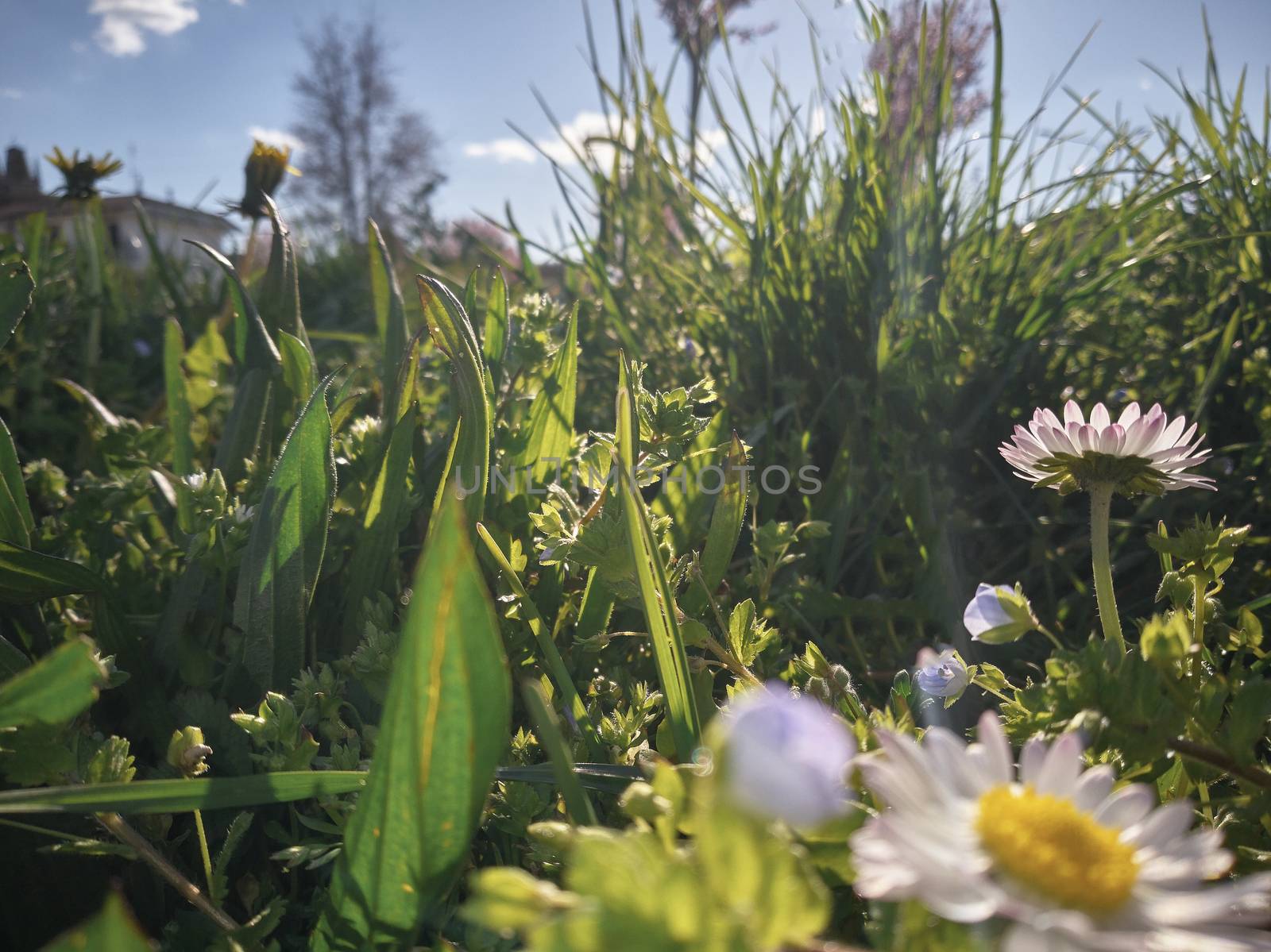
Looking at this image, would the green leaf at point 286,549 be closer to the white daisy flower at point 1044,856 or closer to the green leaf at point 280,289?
the green leaf at point 280,289

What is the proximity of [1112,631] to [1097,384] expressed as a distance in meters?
0.89

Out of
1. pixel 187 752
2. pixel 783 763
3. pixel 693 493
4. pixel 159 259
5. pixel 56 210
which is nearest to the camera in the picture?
pixel 783 763

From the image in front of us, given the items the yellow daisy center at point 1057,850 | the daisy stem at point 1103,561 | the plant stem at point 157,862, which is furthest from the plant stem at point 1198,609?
the plant stem at point 157,862

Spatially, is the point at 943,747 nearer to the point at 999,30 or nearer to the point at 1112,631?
the point at 1112,631

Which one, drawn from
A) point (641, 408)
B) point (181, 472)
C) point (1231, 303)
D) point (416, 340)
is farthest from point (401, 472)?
point (1231, 303)

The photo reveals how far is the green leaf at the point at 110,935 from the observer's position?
1.01 feet

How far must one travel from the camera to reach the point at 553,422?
97 cm

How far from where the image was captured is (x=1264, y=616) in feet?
2.94

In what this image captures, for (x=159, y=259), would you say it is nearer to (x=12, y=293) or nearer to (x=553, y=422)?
(x=12, y=293)

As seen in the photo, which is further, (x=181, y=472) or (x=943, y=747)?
(x=181, y=472)

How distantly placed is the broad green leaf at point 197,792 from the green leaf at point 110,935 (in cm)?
18

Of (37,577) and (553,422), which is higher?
(553,422)

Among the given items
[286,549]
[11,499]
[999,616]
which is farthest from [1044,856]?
[11,499]

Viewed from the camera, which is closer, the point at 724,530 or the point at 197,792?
the point at 197,792
